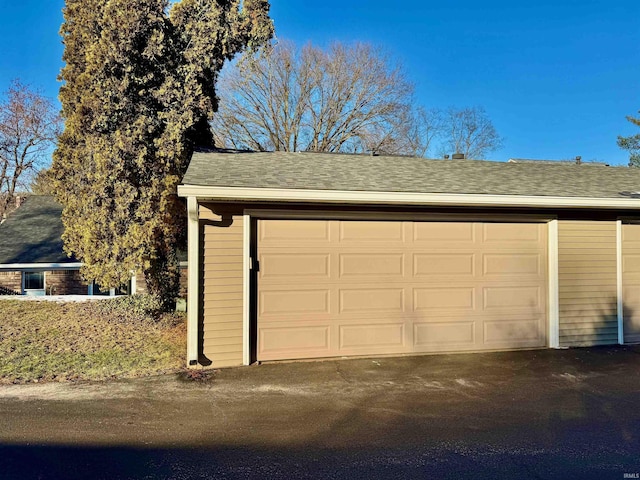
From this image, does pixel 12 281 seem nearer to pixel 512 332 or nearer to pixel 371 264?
pixel 371 264

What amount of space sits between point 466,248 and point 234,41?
19.7ft

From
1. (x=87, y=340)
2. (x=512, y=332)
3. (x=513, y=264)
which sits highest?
(x=513, y=264)

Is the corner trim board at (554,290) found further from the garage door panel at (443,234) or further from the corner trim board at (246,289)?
the corner trim board at (246,289)

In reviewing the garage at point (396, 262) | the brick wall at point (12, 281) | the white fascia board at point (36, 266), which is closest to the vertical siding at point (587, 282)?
the garage at point (396, 262)

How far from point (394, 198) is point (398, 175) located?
4.27 feet

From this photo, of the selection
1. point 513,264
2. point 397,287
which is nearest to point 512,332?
point 513,264

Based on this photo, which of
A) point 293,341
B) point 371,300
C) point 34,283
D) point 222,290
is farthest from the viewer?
point 34,283

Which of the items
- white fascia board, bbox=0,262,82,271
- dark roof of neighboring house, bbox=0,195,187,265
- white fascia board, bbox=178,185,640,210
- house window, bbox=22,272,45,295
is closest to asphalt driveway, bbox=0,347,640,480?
white fascia board, bbox=178,185,640,210

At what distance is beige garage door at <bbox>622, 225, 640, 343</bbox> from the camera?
7.18 meters

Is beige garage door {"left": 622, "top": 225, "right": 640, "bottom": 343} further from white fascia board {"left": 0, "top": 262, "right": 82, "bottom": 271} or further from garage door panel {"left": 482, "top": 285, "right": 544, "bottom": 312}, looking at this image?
white fascia board {"left": 0, "top": 262, "right": 82, "bottom": 271}

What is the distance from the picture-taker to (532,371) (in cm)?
576

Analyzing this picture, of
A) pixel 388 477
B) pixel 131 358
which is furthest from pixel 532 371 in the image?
pixel 131 358

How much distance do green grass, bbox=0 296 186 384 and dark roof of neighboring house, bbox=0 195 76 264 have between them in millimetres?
3033

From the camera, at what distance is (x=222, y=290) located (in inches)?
235
